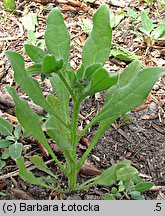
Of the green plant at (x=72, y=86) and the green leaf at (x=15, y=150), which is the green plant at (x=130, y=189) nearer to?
the green plant at (x=72, y=86)

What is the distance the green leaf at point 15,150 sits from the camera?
5.27 ft

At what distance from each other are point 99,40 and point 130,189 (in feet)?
1.92

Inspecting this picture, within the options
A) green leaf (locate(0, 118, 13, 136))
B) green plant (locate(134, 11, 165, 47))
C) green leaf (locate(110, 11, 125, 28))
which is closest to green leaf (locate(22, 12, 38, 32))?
green leaf (locate(110, 11, 125, 28))

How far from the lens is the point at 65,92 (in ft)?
5.09

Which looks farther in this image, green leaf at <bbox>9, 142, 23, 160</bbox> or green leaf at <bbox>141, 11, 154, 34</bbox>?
green leaf at <bbox>141, 11, 154, 34</bbox>

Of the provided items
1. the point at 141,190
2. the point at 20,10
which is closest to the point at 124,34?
the point at 20,10

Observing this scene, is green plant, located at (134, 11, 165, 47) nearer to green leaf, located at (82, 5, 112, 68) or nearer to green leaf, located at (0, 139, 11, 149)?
green leaf, located at (82, 5, 112, 68)

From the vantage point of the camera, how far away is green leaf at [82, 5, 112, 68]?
4.50 ft

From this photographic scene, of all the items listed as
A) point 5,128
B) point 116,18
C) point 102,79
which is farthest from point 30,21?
point 102,79

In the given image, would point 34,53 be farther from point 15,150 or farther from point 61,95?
point 15,150

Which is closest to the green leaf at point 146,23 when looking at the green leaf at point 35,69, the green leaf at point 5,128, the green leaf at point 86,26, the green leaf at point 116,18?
the green leaf at point 116,18

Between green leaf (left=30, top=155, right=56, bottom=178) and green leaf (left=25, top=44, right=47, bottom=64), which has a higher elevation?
green leaf (left=25, top=44, right=47, bottom=64)

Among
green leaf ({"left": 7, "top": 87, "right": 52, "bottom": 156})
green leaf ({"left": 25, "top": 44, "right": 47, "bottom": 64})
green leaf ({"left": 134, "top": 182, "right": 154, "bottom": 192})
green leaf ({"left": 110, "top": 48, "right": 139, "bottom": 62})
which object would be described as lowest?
green leaf ({"left": 134, "top": 182, "right": 154, "bottom": 192})

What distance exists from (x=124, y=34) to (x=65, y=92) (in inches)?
34.4
